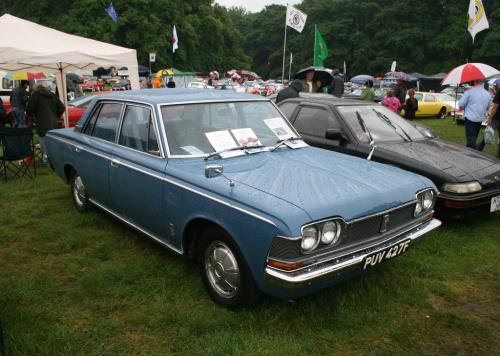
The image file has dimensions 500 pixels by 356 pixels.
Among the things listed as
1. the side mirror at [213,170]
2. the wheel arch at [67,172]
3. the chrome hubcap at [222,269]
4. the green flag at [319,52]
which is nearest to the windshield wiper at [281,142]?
the side mirror at [213,170]

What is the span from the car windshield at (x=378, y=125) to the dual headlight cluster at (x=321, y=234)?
9.86 ft

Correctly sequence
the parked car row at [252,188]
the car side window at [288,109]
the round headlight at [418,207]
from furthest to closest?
the car side window at [288,109] → the round headlight at [418,207] → the parked car row at [252,188]

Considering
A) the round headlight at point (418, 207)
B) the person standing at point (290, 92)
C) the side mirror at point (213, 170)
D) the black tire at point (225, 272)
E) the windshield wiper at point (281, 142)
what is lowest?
the black tire at point (225, 272)

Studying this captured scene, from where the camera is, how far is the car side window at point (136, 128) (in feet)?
13.2

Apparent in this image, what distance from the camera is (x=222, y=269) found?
3.27 meters

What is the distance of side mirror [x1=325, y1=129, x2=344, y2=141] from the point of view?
535 cm

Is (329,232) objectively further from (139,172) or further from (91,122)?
(91,122)

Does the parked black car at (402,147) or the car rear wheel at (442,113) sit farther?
the car rear wheel at (442,113)

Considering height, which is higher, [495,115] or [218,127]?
[218,127]

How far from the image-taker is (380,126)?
6.00 metres

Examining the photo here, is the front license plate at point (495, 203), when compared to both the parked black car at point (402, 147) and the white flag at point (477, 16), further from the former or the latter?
the white flag at point (477, 16)

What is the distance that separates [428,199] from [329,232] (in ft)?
4.41

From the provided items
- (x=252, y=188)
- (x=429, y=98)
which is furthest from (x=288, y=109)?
(x=429, y=98)

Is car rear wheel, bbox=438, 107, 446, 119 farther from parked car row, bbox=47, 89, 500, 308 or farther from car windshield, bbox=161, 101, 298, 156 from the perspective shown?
car windshield, bbox=161, 101, 298, 156
